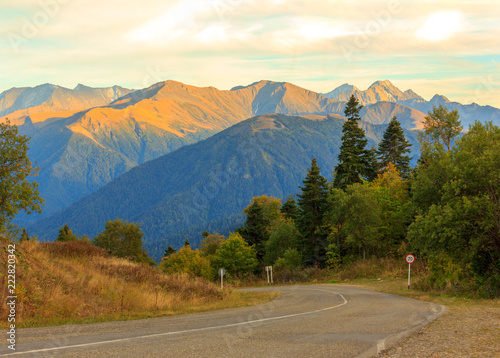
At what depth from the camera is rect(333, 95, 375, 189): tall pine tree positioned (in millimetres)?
61188

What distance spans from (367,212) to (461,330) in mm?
40269

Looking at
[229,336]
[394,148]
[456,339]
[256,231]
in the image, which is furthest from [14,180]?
[256,231]

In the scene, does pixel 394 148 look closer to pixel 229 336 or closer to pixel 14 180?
pixel 14 180

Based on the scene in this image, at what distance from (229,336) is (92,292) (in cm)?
820

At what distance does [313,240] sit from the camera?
61.6 meters

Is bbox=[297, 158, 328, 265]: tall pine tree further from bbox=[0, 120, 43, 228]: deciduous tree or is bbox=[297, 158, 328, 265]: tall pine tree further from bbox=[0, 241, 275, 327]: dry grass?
bbox=[0, 120, 43, 228]: deciduous tree

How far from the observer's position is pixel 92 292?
54.1ft

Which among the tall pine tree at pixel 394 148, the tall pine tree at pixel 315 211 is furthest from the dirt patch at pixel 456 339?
the tall pine tree at pixel 394 148

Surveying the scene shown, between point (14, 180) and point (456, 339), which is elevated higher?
point (14, 180)

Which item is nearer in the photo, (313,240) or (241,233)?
(313,240)

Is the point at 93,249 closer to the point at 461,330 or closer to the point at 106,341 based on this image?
the point at 106,341

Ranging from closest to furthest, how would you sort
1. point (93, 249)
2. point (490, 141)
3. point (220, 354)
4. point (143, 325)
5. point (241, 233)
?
point (220, 354) < point (143, 325) < point (490, 141) < point (93, 249) < point (241, 233)

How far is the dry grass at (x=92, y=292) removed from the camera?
45.0 ft

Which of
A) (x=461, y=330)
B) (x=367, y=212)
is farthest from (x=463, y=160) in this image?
(x=367, y=212)
